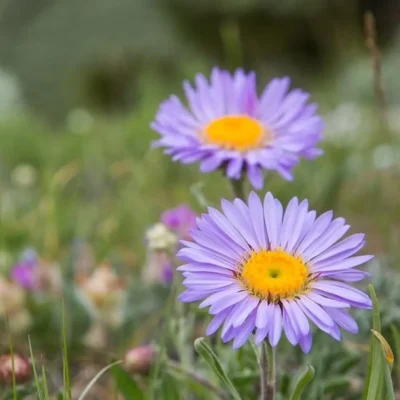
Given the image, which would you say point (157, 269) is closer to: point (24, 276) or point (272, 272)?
point (24, 276)

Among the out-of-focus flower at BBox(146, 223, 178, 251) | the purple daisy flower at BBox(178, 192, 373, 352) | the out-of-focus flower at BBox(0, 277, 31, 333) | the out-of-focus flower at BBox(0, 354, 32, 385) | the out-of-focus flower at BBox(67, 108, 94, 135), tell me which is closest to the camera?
the purple daisy flower at BBox(178, 192, 373, 352)

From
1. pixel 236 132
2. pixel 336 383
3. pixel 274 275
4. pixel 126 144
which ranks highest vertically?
pixel 126 144

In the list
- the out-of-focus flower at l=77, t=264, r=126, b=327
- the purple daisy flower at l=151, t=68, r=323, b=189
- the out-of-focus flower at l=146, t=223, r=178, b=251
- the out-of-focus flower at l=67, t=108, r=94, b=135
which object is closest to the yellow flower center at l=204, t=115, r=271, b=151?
the purple daisy flower at l=151, t=68, r=323, b=189

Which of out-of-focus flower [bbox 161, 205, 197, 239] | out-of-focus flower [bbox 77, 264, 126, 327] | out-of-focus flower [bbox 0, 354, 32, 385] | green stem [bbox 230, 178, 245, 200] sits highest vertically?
green stem [bbox 230, 178, 245, 200]

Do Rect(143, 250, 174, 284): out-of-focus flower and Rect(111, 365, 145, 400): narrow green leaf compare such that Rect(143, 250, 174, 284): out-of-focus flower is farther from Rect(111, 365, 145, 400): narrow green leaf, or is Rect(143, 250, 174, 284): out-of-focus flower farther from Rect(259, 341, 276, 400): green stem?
Rect(259, 341, 276, 400): green stem

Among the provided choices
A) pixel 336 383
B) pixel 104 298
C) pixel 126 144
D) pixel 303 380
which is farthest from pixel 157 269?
pixel 126 144

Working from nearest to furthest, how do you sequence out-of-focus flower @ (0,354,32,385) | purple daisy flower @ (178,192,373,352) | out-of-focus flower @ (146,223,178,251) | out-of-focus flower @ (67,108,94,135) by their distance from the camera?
purple daisy flower @ (178,192,373,352) < out-of-focus flower @ (0,354,32,385) < out-of-focus flower @ (146,223,178,251) < out-of-focus flower @ (67,108,94,135)

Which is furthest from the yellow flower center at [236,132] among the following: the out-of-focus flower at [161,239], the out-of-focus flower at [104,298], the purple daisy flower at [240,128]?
the out-of-focus flower at [104,298]
